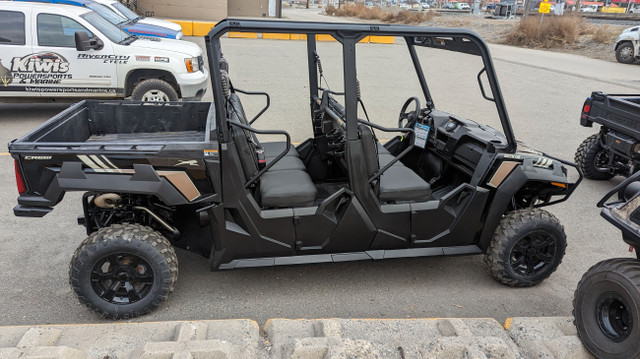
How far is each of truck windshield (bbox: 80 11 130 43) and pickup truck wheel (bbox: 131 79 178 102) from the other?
87 cm

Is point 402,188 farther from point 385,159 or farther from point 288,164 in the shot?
point 288,164

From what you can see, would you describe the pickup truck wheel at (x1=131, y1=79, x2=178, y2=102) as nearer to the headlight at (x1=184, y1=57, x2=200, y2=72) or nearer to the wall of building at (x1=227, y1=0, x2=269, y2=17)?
the headlight at (x1=184, y1=57, x2=200, y2=72)

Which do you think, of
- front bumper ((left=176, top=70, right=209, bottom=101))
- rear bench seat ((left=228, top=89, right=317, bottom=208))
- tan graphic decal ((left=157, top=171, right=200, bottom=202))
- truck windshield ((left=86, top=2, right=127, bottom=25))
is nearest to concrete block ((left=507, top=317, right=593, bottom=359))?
rear bench seat ((left=228, top=89, right=317, bottom=208))

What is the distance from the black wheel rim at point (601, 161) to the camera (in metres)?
6.33

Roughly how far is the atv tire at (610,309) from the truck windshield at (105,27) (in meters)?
7.62

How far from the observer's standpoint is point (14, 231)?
4391mm

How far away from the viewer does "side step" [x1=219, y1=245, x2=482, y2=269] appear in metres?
3.43

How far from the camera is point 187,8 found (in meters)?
29.0

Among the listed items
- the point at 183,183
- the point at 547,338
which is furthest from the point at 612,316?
the point at 183,183

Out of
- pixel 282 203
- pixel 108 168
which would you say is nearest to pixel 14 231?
pixel 108 168

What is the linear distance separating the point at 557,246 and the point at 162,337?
295cm

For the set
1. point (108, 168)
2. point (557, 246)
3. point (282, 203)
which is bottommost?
point (557, 246)

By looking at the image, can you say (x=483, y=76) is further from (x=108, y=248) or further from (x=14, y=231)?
(x=14, y=231)

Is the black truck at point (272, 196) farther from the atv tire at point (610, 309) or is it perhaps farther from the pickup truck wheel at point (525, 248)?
the atv tire at point (610, 309)
